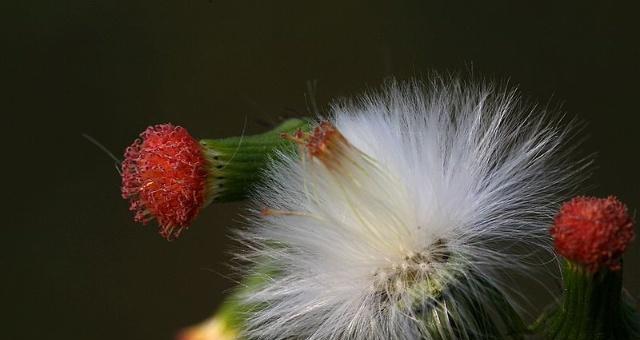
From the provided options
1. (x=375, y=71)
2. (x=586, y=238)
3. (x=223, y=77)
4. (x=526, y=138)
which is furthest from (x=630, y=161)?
(x=586, y=238)

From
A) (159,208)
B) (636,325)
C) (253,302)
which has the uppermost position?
(159,208)

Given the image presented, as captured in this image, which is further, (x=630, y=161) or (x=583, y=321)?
(x=630, y=161)

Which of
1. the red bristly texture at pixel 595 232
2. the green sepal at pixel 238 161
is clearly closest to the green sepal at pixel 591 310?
the red bristly texture at pixel 595 232

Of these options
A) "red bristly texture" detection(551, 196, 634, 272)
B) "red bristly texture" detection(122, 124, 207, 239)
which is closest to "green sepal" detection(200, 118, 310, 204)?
"red bristly texture" detection(122, 124, 207, 239)

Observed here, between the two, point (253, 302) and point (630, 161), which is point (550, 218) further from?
point (630, 161)

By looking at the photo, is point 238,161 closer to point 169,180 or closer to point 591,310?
point 169,180

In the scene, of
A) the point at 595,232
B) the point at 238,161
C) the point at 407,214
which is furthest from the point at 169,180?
the point at 595,232
